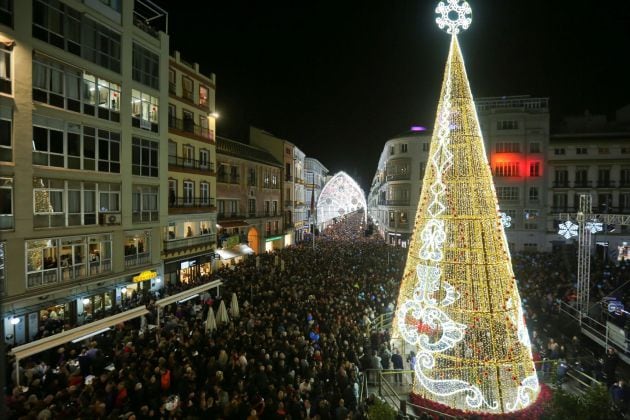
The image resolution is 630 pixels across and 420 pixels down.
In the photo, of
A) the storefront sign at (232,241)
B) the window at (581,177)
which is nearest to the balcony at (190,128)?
the storefront sign at (232,241)

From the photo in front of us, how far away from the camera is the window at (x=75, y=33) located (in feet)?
52.6

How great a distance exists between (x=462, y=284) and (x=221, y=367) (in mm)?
7594

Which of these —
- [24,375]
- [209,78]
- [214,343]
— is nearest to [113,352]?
[24,375]

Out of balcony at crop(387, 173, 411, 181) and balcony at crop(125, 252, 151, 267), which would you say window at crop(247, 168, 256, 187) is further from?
balcony at crop(387, 173, 411, 181)

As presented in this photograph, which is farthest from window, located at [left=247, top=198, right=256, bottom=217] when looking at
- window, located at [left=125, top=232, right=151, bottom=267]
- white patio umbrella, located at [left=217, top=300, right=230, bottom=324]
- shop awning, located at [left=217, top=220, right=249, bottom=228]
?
white patio umbrella, located at [left=217, top=300, right=230, bottom=324]

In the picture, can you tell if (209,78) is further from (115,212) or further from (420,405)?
(420,405)

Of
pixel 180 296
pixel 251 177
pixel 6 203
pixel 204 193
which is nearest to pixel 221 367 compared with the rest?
pixel 180 296

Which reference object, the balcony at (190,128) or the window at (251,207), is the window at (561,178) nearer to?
the window at (251,207)

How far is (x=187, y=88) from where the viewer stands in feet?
93.4

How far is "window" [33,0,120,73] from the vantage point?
16.0 metres

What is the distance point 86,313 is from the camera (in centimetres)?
1852

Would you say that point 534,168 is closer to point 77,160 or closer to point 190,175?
point 190,175

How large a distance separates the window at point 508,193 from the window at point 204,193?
30.9 m

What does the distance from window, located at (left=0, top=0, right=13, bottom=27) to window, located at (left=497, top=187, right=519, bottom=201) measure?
42.2 m
